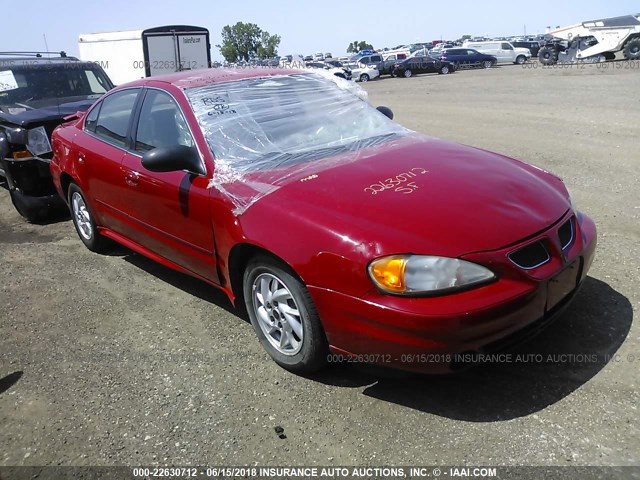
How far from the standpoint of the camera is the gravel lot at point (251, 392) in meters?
2.62

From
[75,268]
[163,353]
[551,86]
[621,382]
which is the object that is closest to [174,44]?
[551,86]

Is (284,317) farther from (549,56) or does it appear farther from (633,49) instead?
(549,56)

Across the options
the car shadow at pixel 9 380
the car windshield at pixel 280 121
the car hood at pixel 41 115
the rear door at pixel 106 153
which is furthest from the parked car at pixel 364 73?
the car shadow at pixel 9 380

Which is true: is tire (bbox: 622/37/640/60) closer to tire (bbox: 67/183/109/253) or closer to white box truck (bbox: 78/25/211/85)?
white box truck (bbox: 78/25/211/85)

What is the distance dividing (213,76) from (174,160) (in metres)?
1.09

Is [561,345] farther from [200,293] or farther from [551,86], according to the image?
[551,86]

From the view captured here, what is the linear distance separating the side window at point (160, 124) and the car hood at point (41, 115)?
2.76 metres

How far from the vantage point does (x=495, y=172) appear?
3.32 metres

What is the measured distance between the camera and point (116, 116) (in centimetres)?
458

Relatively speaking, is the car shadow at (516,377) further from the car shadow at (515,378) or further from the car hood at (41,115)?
the car hood at (41,115)

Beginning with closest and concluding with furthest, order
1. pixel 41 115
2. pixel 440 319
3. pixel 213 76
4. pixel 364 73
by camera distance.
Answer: pixel 440 319
pixel 213 76
pixel 41 115
pixel 364 73

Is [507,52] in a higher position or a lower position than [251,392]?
higher

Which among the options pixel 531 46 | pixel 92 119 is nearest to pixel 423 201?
pixel 92 119

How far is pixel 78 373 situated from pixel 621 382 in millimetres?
3064
